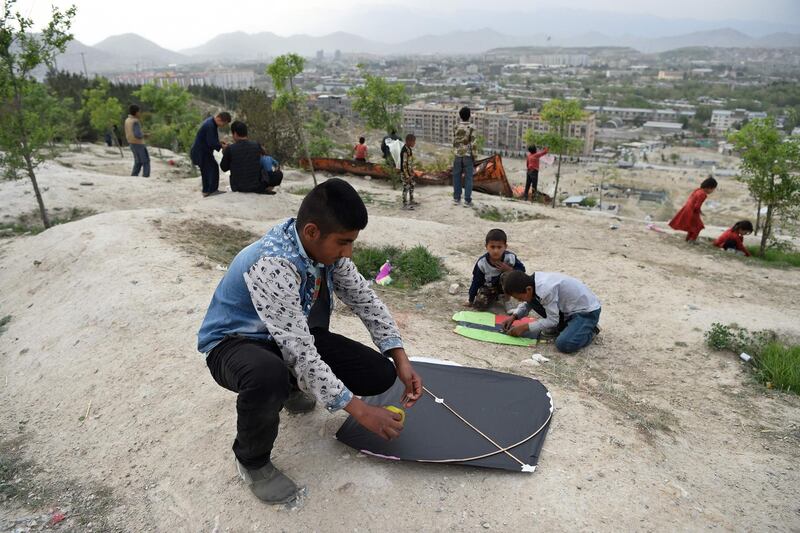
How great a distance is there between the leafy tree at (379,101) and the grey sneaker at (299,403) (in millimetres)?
14148

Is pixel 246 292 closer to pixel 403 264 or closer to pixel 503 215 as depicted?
pixel 403 264

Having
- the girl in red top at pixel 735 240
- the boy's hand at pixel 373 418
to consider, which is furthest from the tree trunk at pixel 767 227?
the boy's hand at pixel 373 418

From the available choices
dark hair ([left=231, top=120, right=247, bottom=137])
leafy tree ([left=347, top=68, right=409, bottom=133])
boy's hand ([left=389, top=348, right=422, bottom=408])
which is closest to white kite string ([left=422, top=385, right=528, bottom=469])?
boy's hand ([left=389, top=348, right=422, bottom=408])

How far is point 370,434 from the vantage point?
9.86ft

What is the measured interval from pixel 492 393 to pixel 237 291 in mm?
1942

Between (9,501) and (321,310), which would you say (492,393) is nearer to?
(321,310)

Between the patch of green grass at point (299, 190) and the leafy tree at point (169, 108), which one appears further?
the leafy tree at point (169, 108)

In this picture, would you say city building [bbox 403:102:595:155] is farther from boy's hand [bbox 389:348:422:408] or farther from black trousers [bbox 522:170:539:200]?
boy's hand [bbox 389:348:422:408]

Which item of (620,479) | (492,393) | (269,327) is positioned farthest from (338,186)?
(620,479)

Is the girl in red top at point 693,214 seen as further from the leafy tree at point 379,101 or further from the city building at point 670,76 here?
the city building at point 670,76

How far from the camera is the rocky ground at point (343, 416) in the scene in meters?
2.60

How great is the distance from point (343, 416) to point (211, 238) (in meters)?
4.90

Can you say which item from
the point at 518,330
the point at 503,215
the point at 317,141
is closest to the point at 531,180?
the point at 503,215

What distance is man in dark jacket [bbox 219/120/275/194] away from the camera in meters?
9.23
